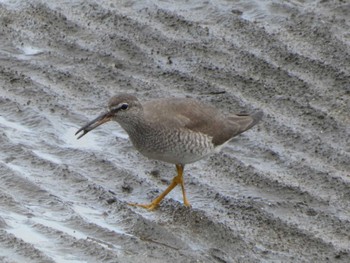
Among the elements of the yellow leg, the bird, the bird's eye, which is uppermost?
the bird's eye

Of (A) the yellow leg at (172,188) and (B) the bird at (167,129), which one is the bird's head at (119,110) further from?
(A) the yellow leg at (172,188)

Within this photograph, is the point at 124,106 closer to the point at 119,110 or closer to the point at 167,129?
the point at 119,110

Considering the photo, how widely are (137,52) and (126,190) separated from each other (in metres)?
2.37

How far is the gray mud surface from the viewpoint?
25.8 feet

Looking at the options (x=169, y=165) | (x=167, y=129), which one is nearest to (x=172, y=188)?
(x=167, y=129)

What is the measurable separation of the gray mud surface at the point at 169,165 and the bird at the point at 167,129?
29cm

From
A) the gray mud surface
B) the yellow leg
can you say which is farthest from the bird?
the gray mud surface

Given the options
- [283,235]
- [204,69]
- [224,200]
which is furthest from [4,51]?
[283,235]

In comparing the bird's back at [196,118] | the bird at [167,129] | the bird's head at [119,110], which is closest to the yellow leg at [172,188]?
the bird at [167,129]

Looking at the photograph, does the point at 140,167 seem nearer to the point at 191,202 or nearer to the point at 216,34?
the point at 191,202

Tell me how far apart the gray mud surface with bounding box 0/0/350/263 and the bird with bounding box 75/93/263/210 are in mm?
291

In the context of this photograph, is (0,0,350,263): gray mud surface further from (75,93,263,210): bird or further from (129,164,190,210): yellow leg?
(75,93,263,210): bird

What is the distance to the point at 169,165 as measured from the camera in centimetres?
920

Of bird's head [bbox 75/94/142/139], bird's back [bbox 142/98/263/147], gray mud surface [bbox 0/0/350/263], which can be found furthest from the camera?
bird's back [bbox 142/98/263/147]
